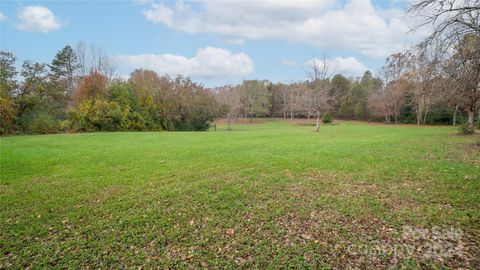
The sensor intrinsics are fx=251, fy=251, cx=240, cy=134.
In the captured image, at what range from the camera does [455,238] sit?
3682 millimetres

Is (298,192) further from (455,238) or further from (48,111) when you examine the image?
(48,111)

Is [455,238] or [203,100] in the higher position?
[203,100]

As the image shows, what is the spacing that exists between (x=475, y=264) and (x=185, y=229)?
3913 millimetres

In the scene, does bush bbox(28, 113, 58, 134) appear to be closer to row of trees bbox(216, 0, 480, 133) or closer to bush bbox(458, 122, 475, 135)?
row of trees bbox(216, 0, 480, 133)

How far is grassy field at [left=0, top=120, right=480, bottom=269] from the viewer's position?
3344 millimetres

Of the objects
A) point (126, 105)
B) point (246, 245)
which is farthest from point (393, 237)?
point (126, 105)

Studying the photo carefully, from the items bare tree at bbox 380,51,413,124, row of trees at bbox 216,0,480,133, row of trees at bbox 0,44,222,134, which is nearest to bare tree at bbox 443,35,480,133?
A: row of trees at bbox 216,0,480,133

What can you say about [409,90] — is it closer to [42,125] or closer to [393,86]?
[393,86]

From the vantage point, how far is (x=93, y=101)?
2541 centimetres

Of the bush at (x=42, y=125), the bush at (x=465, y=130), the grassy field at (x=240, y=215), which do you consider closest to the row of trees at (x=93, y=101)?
the bush at (x=42, y=125)

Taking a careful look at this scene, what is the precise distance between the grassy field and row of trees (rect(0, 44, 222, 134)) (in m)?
17.8

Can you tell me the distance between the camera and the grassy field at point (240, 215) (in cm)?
334

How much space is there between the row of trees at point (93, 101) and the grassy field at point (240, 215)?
17.8 meters

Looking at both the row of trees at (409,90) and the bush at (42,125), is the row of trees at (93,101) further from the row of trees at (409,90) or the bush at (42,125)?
the row of trees at (409,90)
